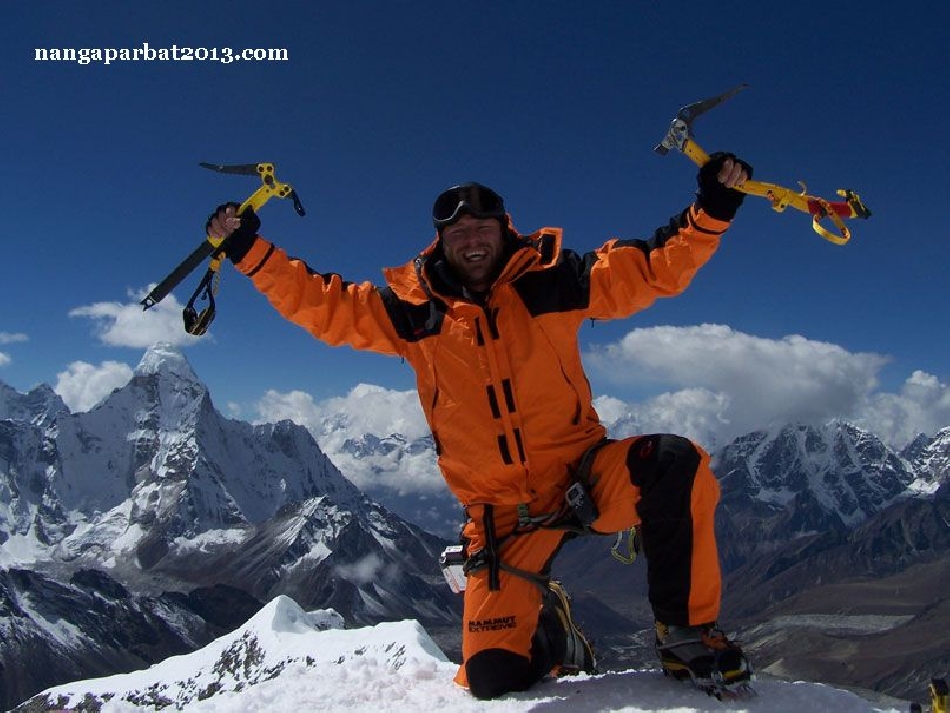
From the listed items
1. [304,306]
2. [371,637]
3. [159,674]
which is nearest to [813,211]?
[304,306]

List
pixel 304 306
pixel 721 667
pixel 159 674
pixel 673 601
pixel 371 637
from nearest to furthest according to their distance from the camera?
pixel 721 667 → pixel 673 601 → pixel 304 306 → pixel 371 637 → pixel 159 674

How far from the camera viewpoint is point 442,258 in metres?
8.98

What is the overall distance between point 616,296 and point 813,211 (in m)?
2.15

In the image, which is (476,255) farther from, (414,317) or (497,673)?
(497,673)

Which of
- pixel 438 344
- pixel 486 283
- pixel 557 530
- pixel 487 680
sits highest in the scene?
pixel 486 283

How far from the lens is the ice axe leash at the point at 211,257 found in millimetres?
9141

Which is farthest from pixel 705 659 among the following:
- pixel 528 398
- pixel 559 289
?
pixel 559 289

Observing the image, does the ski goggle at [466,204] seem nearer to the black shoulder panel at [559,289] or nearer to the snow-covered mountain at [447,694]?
the black shoulder panel at [559,289]

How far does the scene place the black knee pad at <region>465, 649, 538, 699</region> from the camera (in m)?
7.96

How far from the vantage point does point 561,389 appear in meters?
8.48

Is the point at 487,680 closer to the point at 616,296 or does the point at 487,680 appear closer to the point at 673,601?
the point at 673,601

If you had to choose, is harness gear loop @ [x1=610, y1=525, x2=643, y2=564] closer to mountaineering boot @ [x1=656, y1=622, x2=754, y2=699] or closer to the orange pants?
the orange pants

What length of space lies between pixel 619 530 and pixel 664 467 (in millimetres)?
1164

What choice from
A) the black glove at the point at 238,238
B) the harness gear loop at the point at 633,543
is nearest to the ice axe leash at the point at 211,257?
the black glove at the point at 238,238
